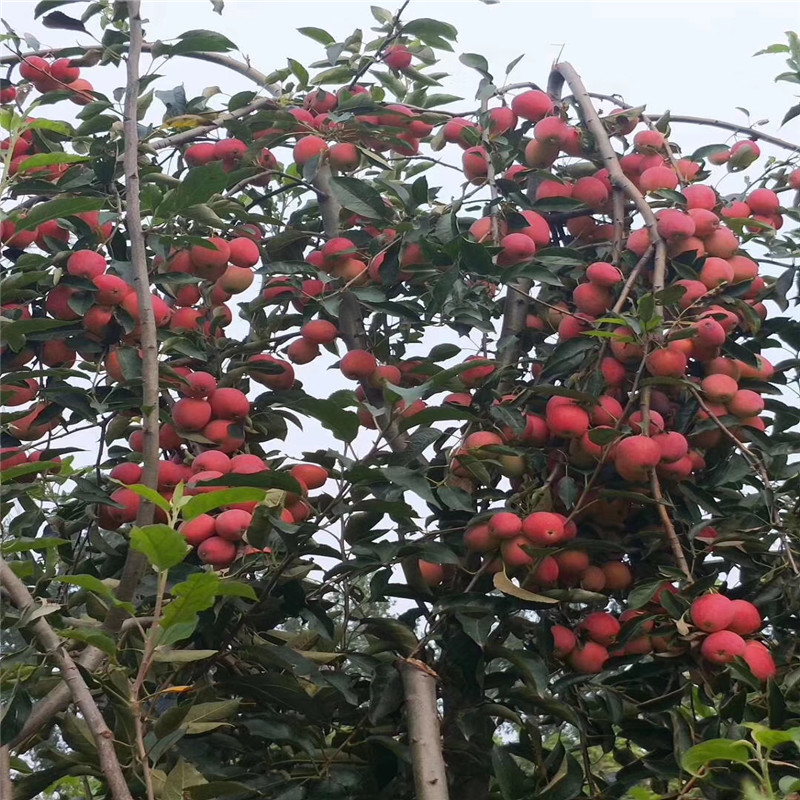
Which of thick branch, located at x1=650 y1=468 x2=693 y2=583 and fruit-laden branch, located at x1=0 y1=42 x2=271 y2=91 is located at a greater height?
fruit-laden branch, located at x1=0 y1=42 x2=271 y2=91

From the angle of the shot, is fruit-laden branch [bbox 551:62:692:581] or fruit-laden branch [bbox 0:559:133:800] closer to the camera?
fruit-laden branch [bbox 0:559:133:800]

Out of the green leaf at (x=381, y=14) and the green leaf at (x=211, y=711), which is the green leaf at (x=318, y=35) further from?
the green leaf at (x=211, y=711)

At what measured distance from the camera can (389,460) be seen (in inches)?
63.6

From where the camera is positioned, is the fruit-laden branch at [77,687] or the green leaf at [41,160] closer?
the fruit-laden branch at [77,687]

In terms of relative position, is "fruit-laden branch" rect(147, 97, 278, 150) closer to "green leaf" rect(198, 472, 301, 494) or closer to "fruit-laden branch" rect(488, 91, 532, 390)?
"fruit-laden branch" rect(488, 91, 532, 390)

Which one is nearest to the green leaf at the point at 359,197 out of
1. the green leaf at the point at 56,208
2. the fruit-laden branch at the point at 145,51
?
the fruit-laden branch at the point at 145,51

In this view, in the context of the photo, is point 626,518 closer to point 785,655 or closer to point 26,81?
point 785,655

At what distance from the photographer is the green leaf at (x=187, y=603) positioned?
117cm

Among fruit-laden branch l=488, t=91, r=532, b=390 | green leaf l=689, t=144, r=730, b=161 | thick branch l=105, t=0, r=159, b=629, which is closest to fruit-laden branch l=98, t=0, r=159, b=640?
thick branch l=105, t=0, r=159, b=629

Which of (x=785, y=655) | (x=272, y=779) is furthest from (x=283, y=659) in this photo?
(x=785, y=655)

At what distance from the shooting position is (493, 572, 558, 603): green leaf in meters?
1.47

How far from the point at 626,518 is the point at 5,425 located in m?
0.89

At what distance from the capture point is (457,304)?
1760mm

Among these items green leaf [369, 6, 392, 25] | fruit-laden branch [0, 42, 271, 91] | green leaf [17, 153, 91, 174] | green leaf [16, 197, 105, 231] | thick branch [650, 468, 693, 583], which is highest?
green leaf [369, 6, 392, 25]
